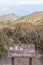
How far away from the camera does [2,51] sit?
21.6 m

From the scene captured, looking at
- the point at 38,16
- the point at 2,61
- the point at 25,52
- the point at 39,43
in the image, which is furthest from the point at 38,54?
the point at 38,16

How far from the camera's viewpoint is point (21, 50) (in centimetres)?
1579

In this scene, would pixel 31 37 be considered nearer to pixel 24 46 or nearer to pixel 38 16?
pixel 24 46

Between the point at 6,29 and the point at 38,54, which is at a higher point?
the point at 6,29

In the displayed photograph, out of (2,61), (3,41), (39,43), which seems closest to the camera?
(2,61)

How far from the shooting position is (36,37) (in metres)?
24.3

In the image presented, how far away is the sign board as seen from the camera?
15719mm

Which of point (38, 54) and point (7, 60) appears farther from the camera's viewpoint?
point (38, 54)

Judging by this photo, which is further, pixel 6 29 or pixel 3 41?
pixel 6 29

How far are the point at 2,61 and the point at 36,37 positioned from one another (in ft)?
15.3

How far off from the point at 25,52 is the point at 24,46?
29 centimetres

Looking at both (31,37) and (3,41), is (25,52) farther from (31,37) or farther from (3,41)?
(31,37)

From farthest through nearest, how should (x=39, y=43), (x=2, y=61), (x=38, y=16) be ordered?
(x=38, y=16) < (x=39, y=43) < (x=2, y=61)

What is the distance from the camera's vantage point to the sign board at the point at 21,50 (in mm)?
15719
